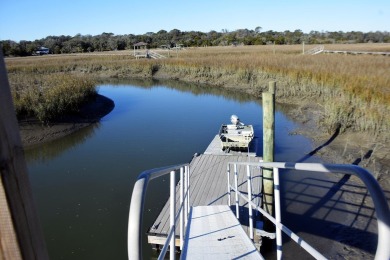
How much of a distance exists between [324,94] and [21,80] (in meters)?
19.1

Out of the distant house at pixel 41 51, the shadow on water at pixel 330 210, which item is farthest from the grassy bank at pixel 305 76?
the distant house at pixel 41 51

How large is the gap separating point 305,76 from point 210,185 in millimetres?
13923

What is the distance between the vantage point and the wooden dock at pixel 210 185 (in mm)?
5668

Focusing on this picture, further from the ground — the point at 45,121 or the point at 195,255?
the point at 195,255

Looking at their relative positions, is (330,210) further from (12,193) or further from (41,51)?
(41,51)

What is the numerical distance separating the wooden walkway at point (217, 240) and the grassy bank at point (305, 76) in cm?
883

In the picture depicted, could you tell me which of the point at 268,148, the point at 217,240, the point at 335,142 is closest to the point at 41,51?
the point at 335,142

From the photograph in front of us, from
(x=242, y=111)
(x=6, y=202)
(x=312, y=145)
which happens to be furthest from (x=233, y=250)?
(x=242, y=111)

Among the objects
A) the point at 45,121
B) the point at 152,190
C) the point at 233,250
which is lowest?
the point at 152,190

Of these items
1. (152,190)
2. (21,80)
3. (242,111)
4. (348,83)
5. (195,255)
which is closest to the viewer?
(195,255)

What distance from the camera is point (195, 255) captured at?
268cm

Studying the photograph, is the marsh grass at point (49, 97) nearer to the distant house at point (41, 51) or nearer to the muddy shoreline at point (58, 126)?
the muddy shoreline at point (58, 126)

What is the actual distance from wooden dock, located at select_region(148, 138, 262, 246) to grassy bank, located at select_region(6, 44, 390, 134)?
195 inches

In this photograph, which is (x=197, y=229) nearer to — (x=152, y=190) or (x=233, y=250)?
(x=233, y=250)
